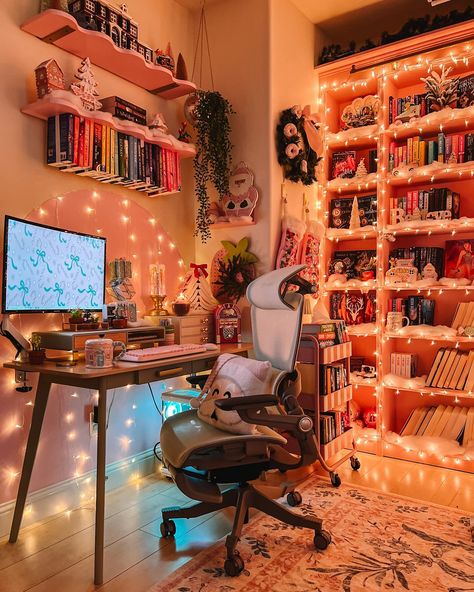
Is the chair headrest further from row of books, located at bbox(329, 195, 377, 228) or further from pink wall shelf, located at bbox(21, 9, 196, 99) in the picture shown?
row of books, located at bbox(329, 195, 377, 228)

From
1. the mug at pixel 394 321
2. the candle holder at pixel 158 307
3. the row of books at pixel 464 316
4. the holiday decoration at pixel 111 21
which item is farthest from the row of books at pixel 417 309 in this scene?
the holiday decoration at pixel 111 21

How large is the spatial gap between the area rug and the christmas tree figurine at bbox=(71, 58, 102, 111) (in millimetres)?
2121

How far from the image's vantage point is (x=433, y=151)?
3.19 m

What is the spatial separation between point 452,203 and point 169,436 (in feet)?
7.77

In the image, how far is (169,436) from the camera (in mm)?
1986

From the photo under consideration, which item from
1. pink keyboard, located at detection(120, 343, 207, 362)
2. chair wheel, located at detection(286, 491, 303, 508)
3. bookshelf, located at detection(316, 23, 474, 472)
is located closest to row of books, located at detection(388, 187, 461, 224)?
bookshelf, located at detection(316, 23, 474, 472)

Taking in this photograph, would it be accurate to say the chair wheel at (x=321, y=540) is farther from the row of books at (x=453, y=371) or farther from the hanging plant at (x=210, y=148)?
the hanging plant at (x=210, y=148)

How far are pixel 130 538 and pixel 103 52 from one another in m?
2.35

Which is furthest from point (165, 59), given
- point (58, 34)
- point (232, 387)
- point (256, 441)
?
point (256, 441)

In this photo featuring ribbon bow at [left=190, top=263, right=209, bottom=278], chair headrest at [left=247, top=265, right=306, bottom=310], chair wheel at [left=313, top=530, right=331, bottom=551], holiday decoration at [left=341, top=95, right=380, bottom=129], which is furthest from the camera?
holiday decoration at [left=341, top=95, right=380, bottom=129]

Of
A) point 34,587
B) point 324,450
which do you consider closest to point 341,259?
point 324,450

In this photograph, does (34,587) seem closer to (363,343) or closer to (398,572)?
(398,572)

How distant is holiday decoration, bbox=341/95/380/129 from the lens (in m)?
3.48

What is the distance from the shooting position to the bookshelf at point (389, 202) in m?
3.10
